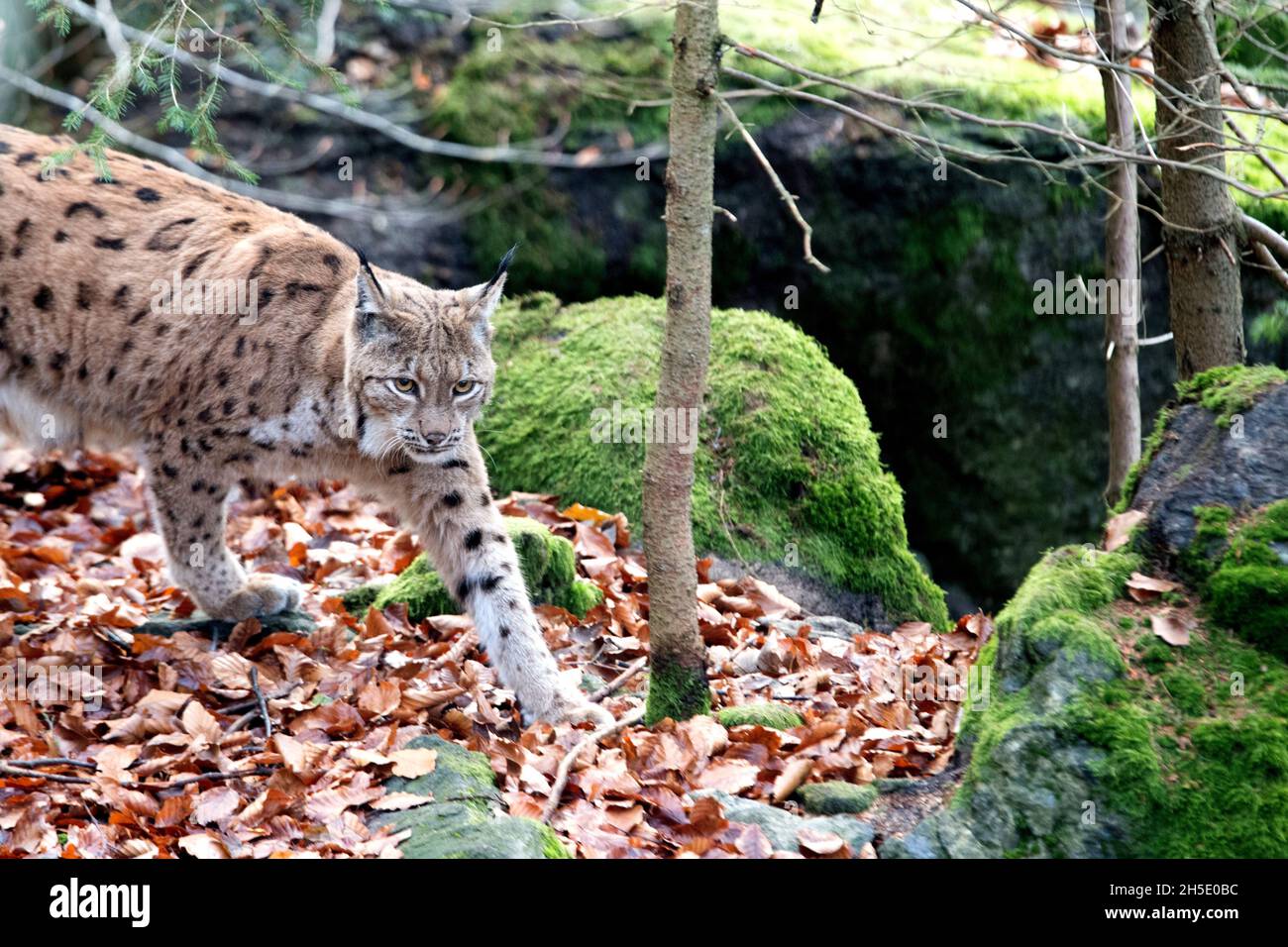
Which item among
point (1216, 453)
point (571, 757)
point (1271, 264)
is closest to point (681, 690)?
point (571, 757)

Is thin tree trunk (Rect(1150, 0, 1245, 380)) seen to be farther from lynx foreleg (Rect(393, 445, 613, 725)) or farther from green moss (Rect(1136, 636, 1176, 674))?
lynx foreleg (Rect(393, 445, 613, 725))

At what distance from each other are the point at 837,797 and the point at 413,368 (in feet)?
8.22

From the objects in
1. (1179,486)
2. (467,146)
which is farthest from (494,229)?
(1179,486)

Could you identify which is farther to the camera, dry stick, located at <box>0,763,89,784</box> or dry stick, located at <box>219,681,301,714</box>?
dry stick, located at <box>219,681,301,714</box>

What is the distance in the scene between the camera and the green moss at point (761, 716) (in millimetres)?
4566

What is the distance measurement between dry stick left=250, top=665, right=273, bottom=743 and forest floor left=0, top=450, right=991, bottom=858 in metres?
0.02

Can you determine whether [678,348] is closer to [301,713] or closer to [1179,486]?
[1179,486]

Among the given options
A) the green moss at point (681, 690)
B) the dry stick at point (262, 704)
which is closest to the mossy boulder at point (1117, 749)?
the green moss at point (681, 690)

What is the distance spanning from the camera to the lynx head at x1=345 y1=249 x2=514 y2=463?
5.39 m

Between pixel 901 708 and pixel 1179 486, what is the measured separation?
1.23 m

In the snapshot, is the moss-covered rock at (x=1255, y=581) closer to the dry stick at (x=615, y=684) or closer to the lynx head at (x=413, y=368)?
the dry stick at (x=615, y=684)

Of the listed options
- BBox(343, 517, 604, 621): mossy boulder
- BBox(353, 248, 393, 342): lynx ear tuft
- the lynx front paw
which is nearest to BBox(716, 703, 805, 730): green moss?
BBox(343, 517, 604, 621): mossy boulder

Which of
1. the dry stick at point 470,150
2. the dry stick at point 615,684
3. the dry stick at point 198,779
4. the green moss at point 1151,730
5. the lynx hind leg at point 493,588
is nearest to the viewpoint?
the green moss at point 1151,730

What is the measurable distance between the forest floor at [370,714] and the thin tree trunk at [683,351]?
0.23 meters
